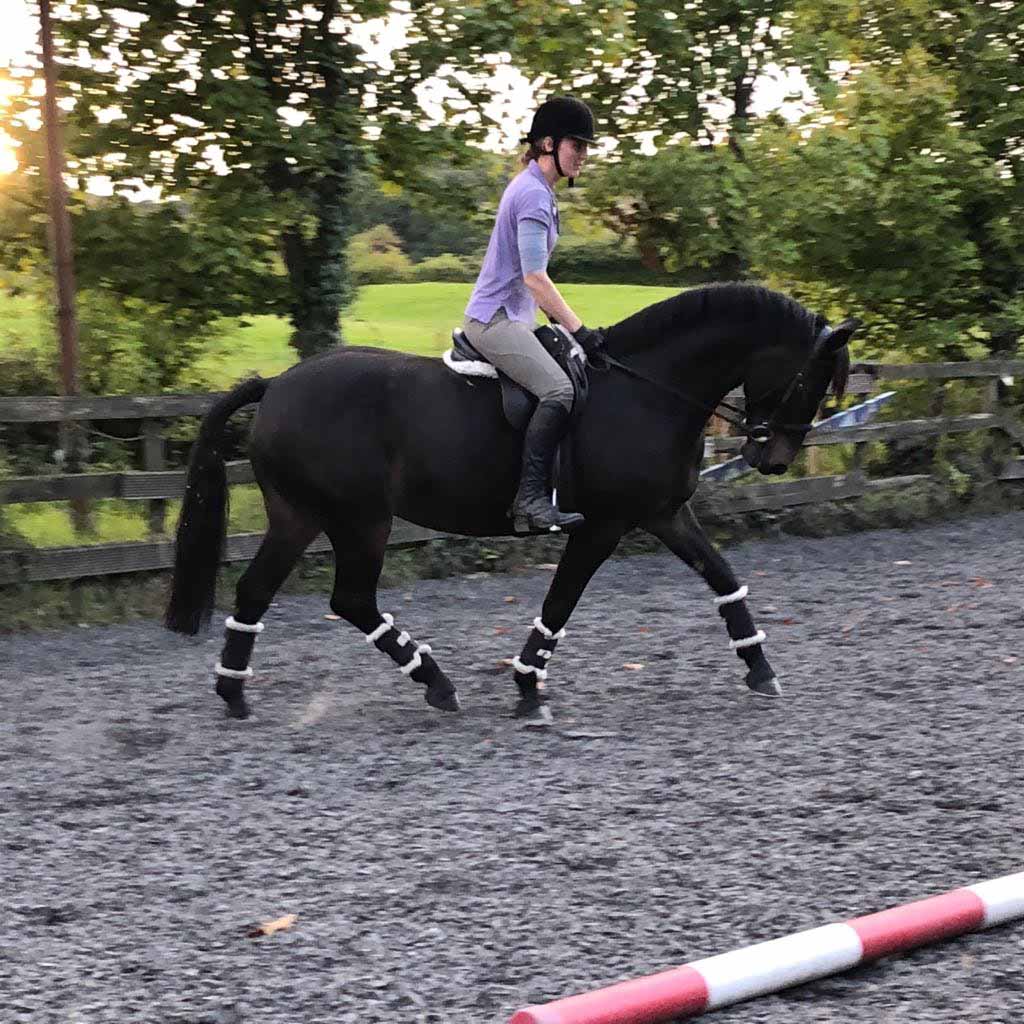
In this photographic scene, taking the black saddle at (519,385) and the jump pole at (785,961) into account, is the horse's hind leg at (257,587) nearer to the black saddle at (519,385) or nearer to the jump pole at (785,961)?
the black saddle at (519,385)

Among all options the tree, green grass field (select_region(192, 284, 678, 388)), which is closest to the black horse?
green grass field (select_region(192, 284, 678, 388))

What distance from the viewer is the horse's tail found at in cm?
645

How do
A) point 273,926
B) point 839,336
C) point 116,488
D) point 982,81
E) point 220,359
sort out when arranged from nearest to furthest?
point 273,926 → point 839,336 → point 116,488 → point 220,359 → point 982,81

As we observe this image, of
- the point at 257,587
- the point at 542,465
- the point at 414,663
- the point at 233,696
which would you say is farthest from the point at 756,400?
the point at 233,696

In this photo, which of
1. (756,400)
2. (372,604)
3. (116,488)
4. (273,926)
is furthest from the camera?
(116,488)

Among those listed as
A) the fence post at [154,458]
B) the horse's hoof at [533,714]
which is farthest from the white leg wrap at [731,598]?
the fence post at [154,458]

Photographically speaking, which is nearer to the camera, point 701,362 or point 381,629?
point 701,362

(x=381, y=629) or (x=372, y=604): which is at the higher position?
(x=372, y=604)

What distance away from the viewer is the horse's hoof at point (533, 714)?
242 inches

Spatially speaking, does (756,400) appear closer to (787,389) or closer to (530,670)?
(787,389)

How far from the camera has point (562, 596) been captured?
20.8 feet

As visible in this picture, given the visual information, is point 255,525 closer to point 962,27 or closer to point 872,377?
point 872,377

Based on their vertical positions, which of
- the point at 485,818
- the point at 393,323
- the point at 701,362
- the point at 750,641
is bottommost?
the point at 485,818

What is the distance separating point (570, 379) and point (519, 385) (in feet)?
0.75
